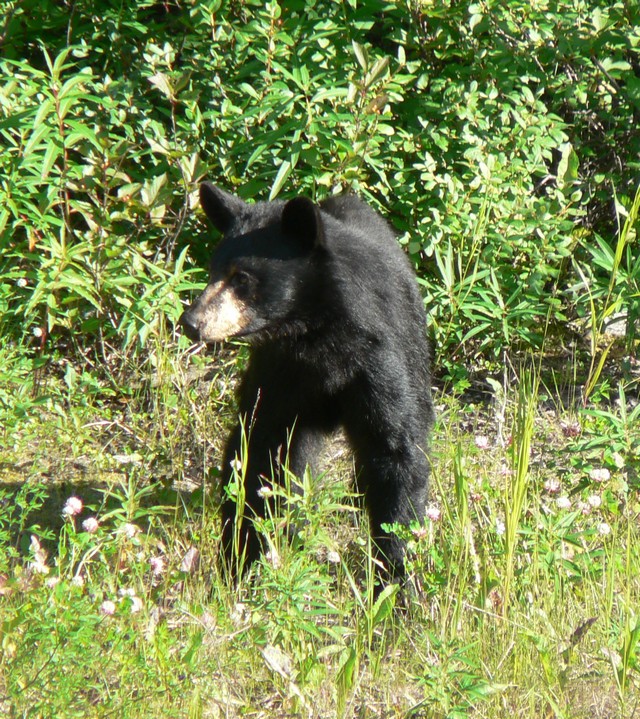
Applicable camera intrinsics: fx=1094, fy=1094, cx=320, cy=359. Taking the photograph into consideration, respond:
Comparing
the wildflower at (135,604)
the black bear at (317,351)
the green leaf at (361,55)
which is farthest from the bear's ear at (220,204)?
the wildflower at (135,604)

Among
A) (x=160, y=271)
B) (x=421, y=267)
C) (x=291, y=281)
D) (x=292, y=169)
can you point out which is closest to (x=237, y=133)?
(x=292, y=169)

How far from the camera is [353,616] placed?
13.0ft

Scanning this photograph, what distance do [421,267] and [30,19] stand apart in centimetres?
263

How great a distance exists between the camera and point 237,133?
18.9ft

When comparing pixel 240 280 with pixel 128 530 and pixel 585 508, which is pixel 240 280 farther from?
pixel 585 508

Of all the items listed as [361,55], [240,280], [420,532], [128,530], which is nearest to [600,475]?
[420,532]

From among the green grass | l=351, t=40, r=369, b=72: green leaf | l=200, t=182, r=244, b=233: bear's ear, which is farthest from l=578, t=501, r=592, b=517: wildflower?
l=351, t=40, r=369, b=72: green leaf

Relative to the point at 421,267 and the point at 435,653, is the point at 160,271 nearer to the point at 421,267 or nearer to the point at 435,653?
the point at 421,267

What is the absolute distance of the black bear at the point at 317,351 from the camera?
4.34 meters

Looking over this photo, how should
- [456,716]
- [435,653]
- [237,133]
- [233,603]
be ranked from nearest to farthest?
1. [456,716]
2. [435,653]
3. [233,603]
4. [237,133]

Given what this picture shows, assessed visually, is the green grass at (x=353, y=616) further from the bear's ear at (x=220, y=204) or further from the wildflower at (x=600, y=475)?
the bear's ear at (x=220, y=204)

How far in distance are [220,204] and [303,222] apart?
1.61 feet

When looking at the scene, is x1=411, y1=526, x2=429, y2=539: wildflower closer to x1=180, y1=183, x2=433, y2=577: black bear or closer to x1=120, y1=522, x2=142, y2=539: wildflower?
x1=180, y1=183, x2=433, y2=577: black bear

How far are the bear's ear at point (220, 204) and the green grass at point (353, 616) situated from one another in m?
1.25
